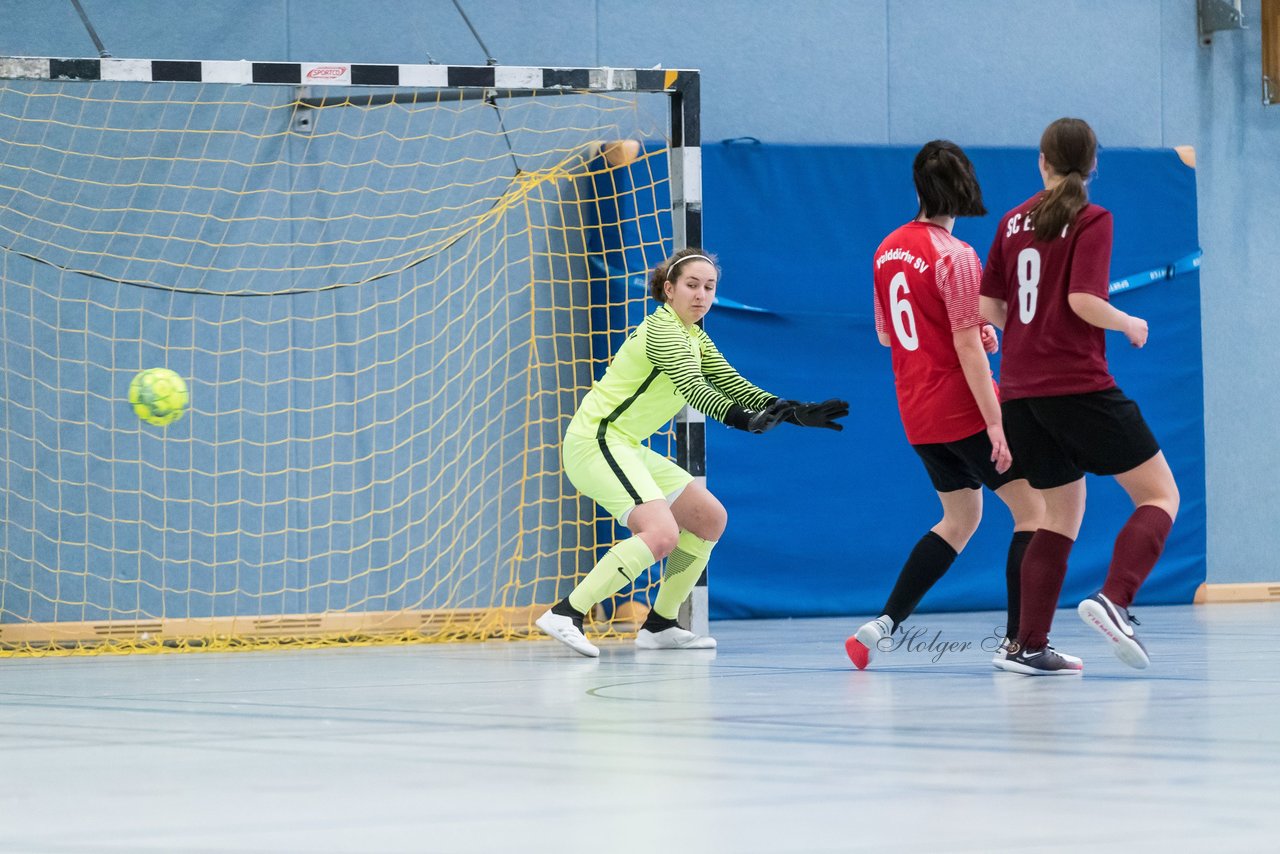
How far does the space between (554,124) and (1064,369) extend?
5.08 meters

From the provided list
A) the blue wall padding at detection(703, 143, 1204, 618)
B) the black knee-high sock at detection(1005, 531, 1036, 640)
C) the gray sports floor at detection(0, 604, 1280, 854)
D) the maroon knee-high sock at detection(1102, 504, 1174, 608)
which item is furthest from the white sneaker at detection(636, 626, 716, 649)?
the blue wall padding at detection(703, 143, 1204, 618)

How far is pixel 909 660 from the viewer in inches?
237

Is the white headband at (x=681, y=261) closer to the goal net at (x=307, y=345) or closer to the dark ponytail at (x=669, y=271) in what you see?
the dark ponytail at (x=669, y=271)

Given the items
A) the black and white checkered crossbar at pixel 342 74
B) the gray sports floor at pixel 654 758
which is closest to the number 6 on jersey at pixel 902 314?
the gray sports floor at pixel 654 758

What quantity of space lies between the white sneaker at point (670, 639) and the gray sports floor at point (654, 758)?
0.90 metres

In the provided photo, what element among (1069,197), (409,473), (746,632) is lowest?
(746,632)

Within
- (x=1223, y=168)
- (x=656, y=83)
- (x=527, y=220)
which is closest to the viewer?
(x=656, y=83)

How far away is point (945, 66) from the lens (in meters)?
10.4

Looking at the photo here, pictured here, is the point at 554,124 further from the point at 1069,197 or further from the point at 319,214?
the point at 1069,197

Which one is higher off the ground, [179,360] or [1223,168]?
[1223,168]

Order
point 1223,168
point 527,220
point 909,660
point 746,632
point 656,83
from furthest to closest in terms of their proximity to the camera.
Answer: point 1223,168 < point 527,220 < point 746,632 < point 656,83 < point 909,660

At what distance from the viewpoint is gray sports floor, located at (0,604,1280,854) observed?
2426mm

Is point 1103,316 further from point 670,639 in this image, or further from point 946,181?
point 670,639

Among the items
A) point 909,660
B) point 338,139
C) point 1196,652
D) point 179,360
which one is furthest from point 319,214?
point 1196,652
